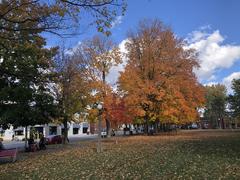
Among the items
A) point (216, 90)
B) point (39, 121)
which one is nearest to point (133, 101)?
point (39, 121)

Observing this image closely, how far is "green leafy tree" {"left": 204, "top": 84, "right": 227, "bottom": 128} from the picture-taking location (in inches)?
3608

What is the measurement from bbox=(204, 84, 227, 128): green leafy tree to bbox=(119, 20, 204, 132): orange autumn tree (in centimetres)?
5004

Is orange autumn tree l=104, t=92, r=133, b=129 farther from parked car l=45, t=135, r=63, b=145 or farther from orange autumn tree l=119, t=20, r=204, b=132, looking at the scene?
parked car l=45, t=135, r=63, b=145

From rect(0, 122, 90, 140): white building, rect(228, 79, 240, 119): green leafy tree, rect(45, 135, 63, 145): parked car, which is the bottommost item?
rect(45, 135, 63, 145): parked car

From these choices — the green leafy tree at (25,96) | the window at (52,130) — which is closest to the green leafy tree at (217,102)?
the window at (52,130)

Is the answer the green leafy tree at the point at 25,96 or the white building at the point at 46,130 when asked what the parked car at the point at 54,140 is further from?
the white building at the point at 46,130

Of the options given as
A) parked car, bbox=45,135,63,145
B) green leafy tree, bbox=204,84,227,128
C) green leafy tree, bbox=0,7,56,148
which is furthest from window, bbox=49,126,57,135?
green leafy tree, bbox=0,7,56,148

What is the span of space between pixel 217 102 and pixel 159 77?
5603cm

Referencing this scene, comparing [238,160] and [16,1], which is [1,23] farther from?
[238,160]

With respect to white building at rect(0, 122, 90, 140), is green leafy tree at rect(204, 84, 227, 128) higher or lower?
higher

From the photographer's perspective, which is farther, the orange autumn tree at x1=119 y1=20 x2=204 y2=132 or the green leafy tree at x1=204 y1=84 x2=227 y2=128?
the green leafy tree at x1=204 y1=84 x2=227 y2=128

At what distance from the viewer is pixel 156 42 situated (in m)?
42.3

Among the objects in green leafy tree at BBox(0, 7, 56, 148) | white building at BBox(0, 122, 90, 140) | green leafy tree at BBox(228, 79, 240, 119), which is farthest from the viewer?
white building at BBox(0, 122, 90, 140)

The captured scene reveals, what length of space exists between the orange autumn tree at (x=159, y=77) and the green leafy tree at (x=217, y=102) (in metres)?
50.0
